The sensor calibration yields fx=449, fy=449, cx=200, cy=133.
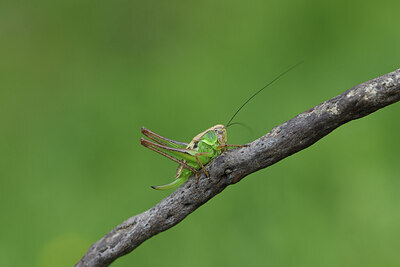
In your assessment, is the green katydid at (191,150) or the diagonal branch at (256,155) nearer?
the diagonal branch at (256,155)

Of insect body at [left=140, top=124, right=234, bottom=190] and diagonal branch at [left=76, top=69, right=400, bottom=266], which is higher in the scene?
insect body at [left=140, top=124, right=234, bottom=190]

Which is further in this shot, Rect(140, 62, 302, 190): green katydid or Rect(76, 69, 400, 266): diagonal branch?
Rect(140, 62, 302, 190): green katydid

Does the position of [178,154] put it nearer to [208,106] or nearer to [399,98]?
[399,98]

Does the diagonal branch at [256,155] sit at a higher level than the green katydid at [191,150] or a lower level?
lower

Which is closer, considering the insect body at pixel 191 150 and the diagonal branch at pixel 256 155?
the diagonal branch at pixel 256 155

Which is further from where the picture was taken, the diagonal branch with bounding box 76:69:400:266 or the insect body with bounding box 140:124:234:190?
the insect body with bounding box 140:124:234:190

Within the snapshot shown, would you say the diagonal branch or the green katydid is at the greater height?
the green katydid

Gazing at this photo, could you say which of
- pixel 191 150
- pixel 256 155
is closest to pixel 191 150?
pixel 191 150

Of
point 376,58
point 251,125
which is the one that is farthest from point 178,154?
point 376,58

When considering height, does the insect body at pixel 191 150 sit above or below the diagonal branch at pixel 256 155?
above
